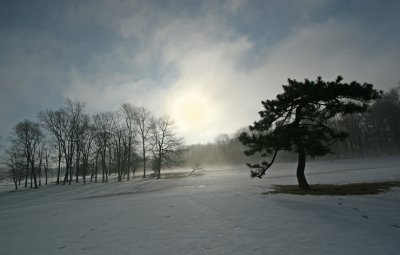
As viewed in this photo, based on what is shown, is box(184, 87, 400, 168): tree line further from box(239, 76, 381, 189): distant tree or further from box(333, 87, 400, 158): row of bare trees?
box(239, 76, 381, 189): distant tree

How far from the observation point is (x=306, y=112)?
1472cm

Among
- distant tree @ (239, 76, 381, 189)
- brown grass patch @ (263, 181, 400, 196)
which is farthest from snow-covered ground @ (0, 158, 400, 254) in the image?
distant tree @ (239, 76, 381, 189)

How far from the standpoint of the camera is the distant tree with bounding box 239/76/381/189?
516 inches

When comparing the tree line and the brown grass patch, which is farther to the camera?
the tree line

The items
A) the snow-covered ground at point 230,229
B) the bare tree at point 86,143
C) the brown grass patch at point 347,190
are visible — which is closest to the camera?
the snow-covered ground at point 230,229

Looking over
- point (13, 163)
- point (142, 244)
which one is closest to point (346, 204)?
point (142, 244)

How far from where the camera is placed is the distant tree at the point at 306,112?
13094 millimetres

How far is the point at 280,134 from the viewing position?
543 inches

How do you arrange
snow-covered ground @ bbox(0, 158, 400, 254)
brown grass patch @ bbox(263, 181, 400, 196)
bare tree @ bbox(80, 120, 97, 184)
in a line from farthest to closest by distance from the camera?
bare tree @ bbox(80, 120, 97, 184), brown grass patch @ bbox(263, 181, 400, 196), snow-covered ground @ bbox(0, 158, 400, 254)

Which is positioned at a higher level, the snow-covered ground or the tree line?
the tree line

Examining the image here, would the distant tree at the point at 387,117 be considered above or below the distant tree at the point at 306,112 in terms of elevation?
above

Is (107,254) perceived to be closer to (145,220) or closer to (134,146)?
(145,220)

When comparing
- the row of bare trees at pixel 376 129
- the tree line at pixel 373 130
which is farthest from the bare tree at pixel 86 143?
the row of bare trees at pixel 376 129

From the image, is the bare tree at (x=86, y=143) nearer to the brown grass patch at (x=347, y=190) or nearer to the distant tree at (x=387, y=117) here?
the brown grass patch at (x=347, y=190)
